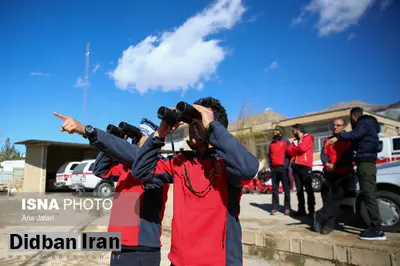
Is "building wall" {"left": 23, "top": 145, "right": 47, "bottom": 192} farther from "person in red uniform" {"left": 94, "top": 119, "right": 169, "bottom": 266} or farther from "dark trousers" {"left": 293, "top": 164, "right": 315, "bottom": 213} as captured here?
"person in red uniform" {"left": 94, "top": 119, "right": 169, "bottom": 266}

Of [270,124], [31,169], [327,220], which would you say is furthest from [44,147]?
[327,220]

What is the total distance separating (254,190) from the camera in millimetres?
13570

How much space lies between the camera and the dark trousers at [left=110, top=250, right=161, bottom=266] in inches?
82.1

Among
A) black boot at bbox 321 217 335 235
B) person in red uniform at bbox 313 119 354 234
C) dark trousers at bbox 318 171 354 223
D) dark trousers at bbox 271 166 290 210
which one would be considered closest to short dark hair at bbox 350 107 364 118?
person in red uniform at bbox 313 119 354 234

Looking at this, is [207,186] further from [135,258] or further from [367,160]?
[367,160]

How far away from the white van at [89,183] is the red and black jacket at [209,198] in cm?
1194

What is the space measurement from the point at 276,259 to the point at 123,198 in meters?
2.79

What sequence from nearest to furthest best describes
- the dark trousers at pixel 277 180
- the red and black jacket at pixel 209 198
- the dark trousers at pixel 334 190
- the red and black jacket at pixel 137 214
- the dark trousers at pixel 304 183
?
the red and black jacket at pixel 209 198, the red and black jacket at pixel 137 214, the dark trousers at pixel 334 190, the dark trousers at pixel 304 183, the dark trousers at pixel 277 180

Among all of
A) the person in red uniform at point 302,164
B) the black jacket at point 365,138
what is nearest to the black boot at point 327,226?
the black jacket at point 365,138

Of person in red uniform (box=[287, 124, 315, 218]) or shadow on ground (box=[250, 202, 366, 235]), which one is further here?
person in red uniform (box=[287, 124, 315, 218])

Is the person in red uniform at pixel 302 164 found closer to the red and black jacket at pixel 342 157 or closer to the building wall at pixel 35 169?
the red and black jacket at pixel 342 157

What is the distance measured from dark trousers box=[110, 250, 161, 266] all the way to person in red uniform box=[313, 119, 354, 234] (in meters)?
3.09

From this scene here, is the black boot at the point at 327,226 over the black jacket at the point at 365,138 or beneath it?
beneath

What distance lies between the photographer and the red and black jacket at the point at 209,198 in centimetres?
159
